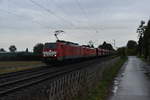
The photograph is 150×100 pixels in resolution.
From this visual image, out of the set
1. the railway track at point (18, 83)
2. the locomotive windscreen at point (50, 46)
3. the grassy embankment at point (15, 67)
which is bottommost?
the railway track at point (18, 83)

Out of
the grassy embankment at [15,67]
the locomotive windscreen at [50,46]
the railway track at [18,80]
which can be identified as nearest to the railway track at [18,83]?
the railway track at [18,80]

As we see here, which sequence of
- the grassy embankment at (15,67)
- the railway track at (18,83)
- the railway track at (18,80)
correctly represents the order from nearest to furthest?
1. the railway track at (18,83)
2. the railway track at (18,80)
3. the grassy embankment at (15,67)

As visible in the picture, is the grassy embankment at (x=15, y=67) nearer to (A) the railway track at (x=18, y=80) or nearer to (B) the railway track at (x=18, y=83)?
(A) the railway track at (x=18, y=80)

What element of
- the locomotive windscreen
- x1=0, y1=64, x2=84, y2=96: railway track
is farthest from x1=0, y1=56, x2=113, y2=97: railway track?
the locomotive windscreen

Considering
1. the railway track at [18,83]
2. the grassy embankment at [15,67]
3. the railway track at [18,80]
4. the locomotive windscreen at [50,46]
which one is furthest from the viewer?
the locomotive windscreen at [50,46]

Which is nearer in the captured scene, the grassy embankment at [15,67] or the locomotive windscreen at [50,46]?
the grassy embankment at [15,67]

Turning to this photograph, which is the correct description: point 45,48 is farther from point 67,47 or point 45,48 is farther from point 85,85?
point 85,85

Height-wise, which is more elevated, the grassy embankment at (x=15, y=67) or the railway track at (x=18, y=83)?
the grassy embankment at (x=15, y=67)

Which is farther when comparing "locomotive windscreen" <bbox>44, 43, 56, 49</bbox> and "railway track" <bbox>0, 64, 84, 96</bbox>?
"locomotive windscreen" <bbox>44, 43, 56, 49</bbox>

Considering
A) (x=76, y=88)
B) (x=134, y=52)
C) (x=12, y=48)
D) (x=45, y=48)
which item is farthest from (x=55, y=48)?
(x=134, y=52)

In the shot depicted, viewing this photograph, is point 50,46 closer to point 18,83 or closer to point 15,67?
point 15,67

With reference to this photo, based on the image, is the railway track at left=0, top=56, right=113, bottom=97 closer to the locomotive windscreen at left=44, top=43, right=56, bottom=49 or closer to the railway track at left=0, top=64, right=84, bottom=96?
the railway track at left=0, top=64, right=84, bottom=96

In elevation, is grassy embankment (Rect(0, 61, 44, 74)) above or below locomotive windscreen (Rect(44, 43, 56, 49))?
below

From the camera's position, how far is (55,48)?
1480 inches
